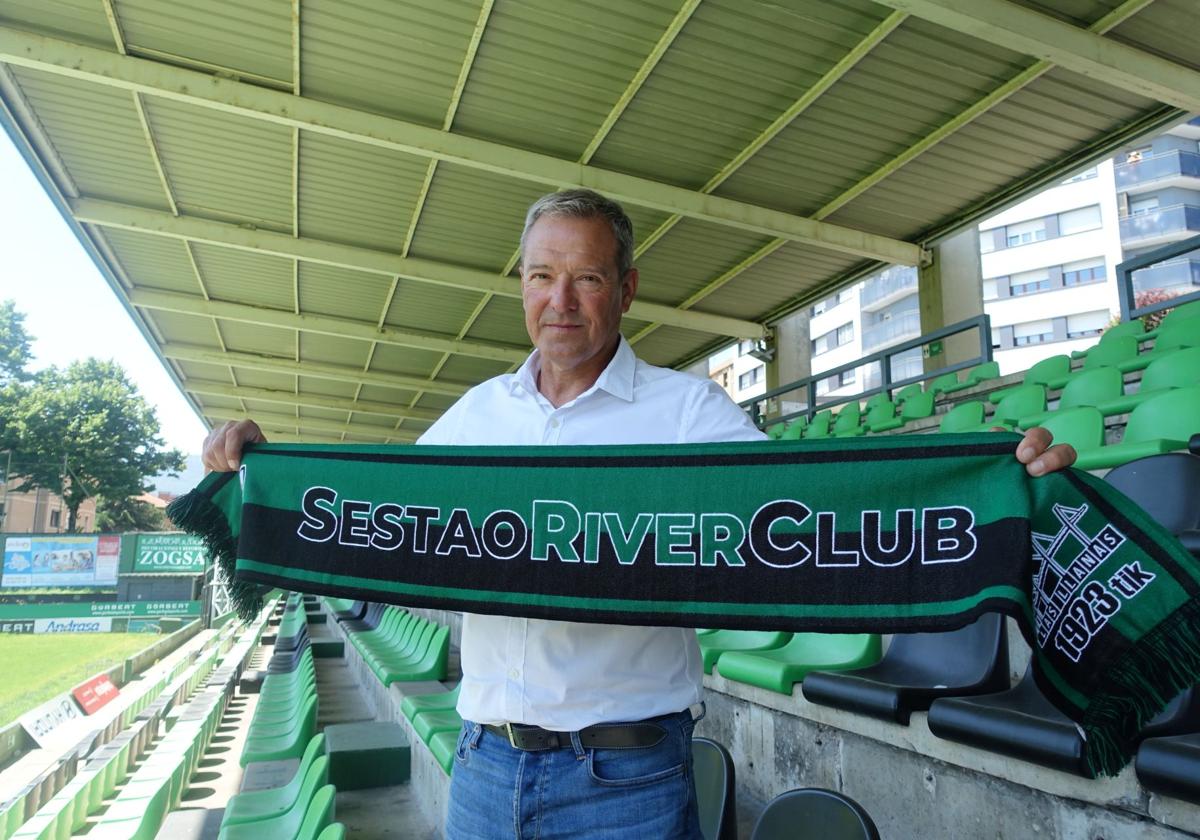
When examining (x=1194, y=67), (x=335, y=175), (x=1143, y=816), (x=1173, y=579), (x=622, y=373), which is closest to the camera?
(x=1173, y=579)

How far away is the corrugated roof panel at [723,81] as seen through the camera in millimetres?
7012

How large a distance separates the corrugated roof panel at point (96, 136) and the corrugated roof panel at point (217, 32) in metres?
1.55

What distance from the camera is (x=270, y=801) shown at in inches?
151

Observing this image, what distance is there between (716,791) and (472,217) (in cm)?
1024

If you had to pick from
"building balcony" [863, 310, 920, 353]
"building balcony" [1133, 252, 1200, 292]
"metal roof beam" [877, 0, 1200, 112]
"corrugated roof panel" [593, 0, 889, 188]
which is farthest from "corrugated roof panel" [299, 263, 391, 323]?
"building balcony" [863, 310, 920, 353]

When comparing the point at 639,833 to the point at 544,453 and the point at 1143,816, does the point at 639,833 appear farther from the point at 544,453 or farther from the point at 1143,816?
the point at 1143,816

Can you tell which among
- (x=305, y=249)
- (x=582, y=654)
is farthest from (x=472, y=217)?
(x=582, y=654)

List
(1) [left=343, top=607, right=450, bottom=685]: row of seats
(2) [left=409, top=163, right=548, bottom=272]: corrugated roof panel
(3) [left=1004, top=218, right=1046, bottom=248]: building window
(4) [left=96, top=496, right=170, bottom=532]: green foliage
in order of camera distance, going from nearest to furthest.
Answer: (1) [left=343, top=607, right=450, bottom=685]: row of seats → (2) [left=409, top=163, right=548, bottom=272]: corrugated roof panel → (3) [left=1004, top=218, right=1046, bottom=248]: building window → (4) [left=96, top=496, right=170, bottom=532]: green foliage

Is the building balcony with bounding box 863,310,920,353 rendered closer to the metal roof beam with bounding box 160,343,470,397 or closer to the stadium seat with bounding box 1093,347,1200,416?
the metal roof beam with bounding box 160,343,470,397

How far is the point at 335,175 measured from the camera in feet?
34.3

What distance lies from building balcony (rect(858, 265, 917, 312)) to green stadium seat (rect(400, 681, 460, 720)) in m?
44.1

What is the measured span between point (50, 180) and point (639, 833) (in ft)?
40.9

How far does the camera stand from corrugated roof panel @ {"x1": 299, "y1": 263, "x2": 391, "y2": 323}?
45.9 feet

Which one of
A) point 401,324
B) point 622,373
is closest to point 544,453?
point 622,373
